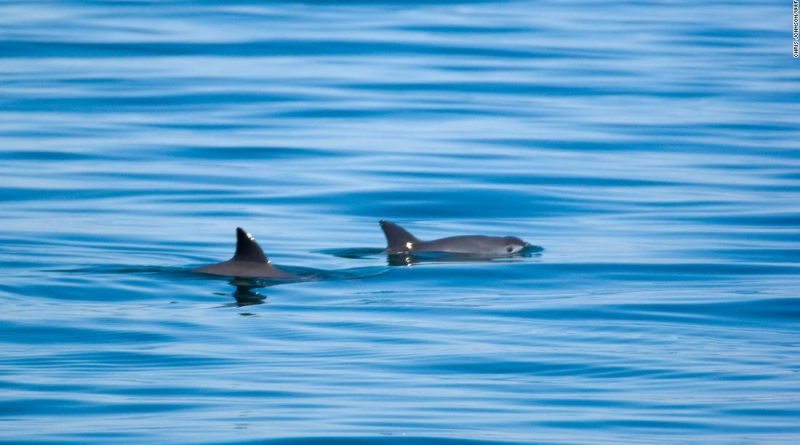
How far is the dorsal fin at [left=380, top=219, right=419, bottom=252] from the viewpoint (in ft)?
57.8

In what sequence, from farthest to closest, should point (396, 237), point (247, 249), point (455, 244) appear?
point (455, 244), point (396, 237), point (247, 249)

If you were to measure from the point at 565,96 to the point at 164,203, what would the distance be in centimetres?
1411

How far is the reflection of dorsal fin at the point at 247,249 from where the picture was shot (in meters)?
15.3

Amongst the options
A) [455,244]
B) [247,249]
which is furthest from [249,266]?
[455,244]

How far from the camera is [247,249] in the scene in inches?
610

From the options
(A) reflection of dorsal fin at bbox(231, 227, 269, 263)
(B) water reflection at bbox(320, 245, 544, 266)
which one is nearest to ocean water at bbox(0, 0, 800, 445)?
(B) water reflection at bbox(320, 245, 544, 266)

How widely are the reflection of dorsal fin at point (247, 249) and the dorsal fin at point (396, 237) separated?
2246 mm

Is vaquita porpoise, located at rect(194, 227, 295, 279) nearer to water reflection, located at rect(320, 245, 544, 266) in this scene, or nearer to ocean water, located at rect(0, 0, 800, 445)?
ocean water, located at rect(0, 0, 800, 445)

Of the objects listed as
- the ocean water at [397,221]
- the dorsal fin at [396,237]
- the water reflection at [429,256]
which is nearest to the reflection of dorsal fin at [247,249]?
the ocean water at [397,221]

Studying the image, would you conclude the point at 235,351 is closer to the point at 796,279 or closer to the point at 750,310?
the point at 750,310

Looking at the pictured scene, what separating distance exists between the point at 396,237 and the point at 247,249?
255 centimetres

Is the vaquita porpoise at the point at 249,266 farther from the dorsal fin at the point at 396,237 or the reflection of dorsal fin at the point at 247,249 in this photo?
the dorsal fin at the point at 396,237

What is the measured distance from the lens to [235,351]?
12.1m

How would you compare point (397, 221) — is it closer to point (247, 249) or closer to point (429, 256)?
point (429, 256)
